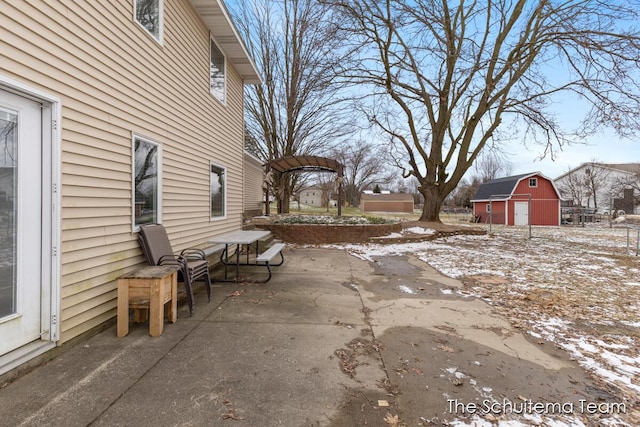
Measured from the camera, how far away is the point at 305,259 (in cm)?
750

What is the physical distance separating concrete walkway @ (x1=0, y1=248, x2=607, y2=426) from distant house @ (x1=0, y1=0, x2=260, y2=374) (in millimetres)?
570

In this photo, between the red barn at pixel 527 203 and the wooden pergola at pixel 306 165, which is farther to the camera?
the red barn at pixel 527 203

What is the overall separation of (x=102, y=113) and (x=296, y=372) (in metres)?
3.38

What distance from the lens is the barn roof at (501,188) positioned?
24.7 meters

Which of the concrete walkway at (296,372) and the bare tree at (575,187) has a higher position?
the bare tree at (575,187)

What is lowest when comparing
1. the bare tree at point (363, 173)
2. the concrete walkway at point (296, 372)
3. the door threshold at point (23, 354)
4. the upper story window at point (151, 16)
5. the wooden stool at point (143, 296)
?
the concrete walkway at point (296, 372)

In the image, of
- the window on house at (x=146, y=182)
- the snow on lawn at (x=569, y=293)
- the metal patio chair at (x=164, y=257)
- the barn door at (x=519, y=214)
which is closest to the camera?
the snow on lawn at (x=569, y=293)

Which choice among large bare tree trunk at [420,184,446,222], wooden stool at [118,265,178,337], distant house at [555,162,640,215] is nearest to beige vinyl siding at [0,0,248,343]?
wooden stool at [118,265,178,337]

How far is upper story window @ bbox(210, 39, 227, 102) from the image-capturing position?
265 inches

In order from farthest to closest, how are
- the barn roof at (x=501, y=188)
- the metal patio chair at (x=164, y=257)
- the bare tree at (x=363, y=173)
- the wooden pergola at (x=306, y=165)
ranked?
the bare tree at (x=363, y=173)
the barn roof at (x=501, y=188)
the wooden pergola at (x=306, y=165)
the metal patio chair at (x=164, y=257)

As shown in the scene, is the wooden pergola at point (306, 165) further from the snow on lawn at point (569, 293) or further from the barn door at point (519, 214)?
the barn door at point (519, 214)

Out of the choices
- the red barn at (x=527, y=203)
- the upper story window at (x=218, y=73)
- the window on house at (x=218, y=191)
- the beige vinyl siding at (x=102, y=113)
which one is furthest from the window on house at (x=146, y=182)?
the red barn at (x=527, y=203)

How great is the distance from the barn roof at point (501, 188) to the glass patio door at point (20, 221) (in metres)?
24.9

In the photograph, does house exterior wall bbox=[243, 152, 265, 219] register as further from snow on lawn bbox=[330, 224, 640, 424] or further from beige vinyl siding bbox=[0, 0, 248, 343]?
beige vinyl siding bbox=[0, 0, 248, 343]
